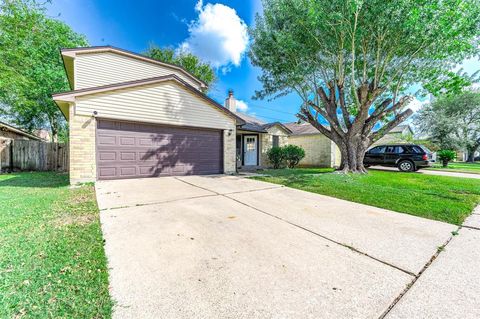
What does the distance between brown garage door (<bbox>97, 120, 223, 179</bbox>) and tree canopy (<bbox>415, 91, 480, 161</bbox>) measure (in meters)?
31.2

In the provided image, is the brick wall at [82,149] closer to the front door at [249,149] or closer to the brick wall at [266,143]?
the front door at [249,149]

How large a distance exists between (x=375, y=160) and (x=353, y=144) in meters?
4.28

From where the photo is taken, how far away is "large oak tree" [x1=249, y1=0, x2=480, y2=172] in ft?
20.4

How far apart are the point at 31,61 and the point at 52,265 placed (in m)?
15.2

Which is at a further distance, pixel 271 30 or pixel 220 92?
pixel 220 92

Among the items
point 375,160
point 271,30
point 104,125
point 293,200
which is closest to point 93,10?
point 104,125

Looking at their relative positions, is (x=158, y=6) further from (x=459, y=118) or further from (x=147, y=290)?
(x=459, y=118)

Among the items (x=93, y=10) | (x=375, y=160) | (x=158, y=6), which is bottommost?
(x=375, y=160)

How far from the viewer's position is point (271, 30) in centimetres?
928

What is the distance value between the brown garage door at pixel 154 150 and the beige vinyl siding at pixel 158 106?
0.33 metres

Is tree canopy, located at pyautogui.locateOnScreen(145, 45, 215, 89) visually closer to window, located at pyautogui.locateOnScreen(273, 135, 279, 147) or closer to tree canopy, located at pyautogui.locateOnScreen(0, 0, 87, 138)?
tree canopy, located at pyautogui.locateOnScreen(0, 0, 87, 138)

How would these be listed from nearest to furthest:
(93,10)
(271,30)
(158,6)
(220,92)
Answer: (271,30), (93,10), (158,6), (220,92)

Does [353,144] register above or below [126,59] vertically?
below

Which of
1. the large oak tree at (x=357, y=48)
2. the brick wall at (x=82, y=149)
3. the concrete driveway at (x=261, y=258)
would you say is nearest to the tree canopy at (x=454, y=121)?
the large oak tree at (x=357, y=48)
